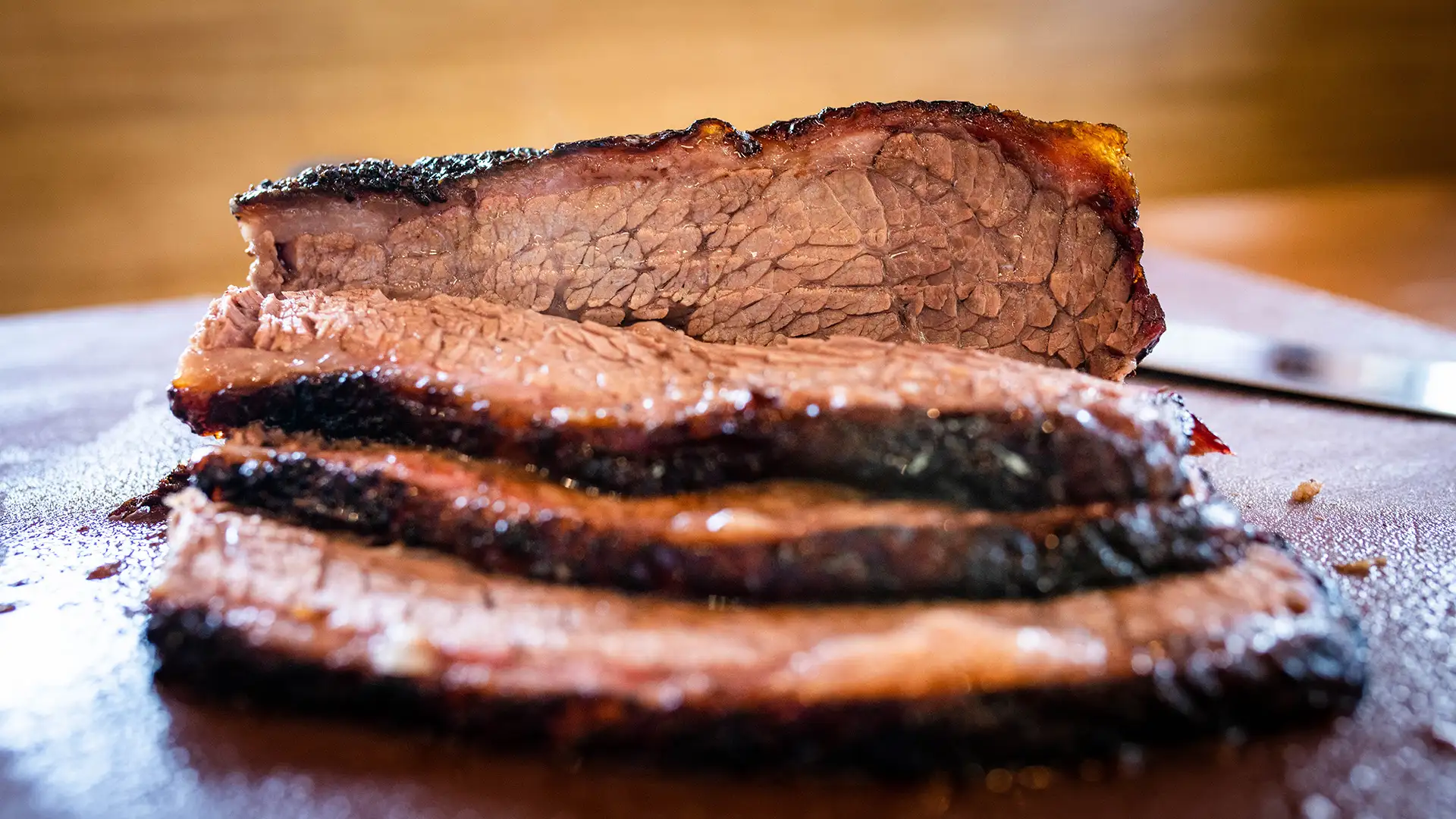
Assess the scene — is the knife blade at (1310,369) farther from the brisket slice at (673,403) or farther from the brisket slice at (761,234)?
the brisket slice at (673,403)

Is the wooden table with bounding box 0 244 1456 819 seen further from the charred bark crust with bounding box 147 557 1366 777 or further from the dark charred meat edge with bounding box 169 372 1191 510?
the dark charred meat edge with bounding box 169 372 1191 510

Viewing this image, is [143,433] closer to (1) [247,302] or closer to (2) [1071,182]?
(1) [247,302]

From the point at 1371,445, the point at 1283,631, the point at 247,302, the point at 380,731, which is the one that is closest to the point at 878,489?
the point at 1283,631

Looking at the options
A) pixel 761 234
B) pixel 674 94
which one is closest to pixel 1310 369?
pixel 761 234

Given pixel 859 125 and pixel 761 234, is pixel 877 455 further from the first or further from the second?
pixel 859 125

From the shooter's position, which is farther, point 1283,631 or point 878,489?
point 878,489

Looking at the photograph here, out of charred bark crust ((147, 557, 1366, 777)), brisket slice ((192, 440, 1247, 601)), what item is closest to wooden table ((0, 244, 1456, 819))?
charred bark crust ((147, 557, 1366, 777))
